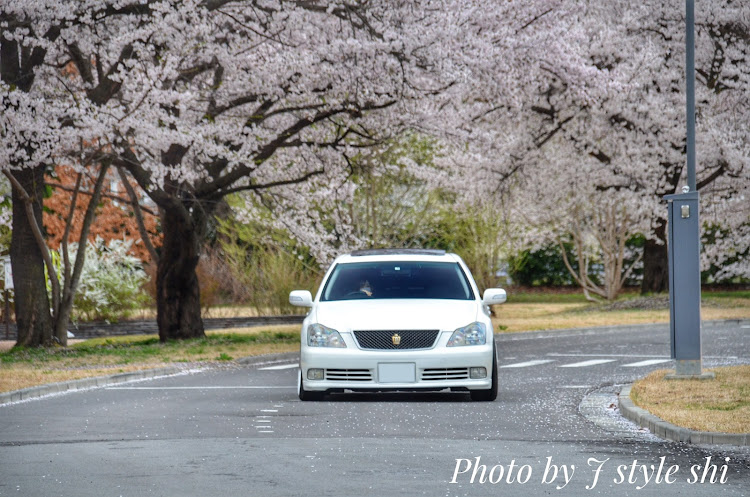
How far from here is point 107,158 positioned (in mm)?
22250

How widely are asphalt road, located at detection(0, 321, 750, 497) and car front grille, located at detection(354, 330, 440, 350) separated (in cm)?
68

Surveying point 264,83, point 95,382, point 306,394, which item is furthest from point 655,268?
point 306,394

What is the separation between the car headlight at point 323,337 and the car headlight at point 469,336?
1.17m

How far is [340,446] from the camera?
10.0 meters

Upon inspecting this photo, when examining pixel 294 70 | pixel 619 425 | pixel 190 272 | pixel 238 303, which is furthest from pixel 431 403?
pixel 238 303

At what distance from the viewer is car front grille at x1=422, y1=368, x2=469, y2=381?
42.1ft

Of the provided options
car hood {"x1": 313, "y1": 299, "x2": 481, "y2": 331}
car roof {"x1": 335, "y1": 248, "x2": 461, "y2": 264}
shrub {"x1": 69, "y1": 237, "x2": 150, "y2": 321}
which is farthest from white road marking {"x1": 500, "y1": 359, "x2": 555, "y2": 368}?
shrub {"x1": 69, "y1": 237, "x2": 150, "y2": 321}

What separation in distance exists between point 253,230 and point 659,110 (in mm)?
11627

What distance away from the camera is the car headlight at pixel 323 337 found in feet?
42.5

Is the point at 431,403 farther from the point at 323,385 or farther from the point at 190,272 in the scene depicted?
the point at 190,272

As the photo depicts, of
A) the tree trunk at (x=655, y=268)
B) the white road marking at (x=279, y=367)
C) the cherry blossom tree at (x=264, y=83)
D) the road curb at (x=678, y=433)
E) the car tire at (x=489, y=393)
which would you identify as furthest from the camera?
the tree trunk at (x=655, y=268)

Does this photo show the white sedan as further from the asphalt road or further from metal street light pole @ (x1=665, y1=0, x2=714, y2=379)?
metal street light pole @ (x1=665, y1=0, x2=714, y2=379)

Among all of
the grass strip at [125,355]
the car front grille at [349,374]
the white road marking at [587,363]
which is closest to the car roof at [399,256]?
the car front grille at [349,374]

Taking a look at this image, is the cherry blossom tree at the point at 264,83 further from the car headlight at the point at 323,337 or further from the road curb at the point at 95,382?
the car headlight at the point at 323,337
